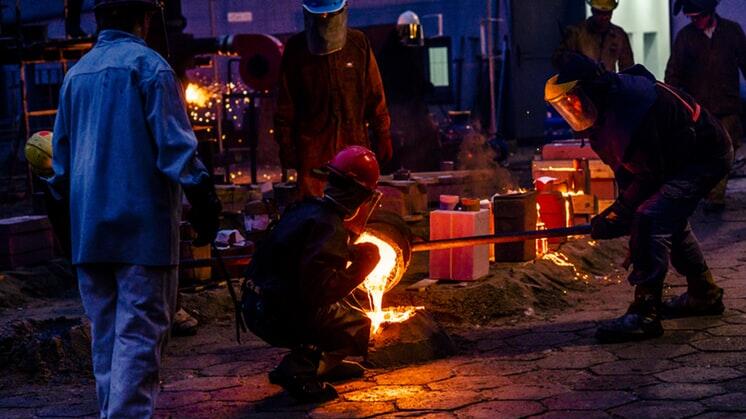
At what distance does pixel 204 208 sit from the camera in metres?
4.59

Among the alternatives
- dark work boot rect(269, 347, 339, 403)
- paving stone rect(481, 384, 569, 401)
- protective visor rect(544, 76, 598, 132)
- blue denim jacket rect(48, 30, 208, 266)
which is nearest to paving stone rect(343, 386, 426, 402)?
dark work boot rect(269, 347, 339, 403)

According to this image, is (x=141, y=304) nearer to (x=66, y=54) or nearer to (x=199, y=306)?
(x=199, y=306)

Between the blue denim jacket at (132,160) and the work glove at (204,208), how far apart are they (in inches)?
1.9

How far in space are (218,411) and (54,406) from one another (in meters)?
0.85

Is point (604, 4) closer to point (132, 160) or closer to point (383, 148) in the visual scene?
point (383, 148)

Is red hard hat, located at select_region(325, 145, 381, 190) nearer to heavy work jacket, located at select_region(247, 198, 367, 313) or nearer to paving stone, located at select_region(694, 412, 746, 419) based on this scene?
heavy work jacket, located at select_region(247, 198, 367, 313)

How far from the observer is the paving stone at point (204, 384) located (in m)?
6.05

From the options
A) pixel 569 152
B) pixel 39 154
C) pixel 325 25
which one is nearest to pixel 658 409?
pixel 325 25

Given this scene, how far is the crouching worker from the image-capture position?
18.2 feet

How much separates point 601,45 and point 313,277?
5646 millimetres

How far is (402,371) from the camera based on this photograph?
6.10 m

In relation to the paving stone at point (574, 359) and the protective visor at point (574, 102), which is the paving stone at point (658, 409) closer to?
the paving stone at point (574, 359)

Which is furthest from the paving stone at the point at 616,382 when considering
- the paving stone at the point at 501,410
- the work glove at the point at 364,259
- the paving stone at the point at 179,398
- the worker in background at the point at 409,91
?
the worker in background at the point at 409,91

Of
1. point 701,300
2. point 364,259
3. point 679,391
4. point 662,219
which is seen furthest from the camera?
point 701,300
